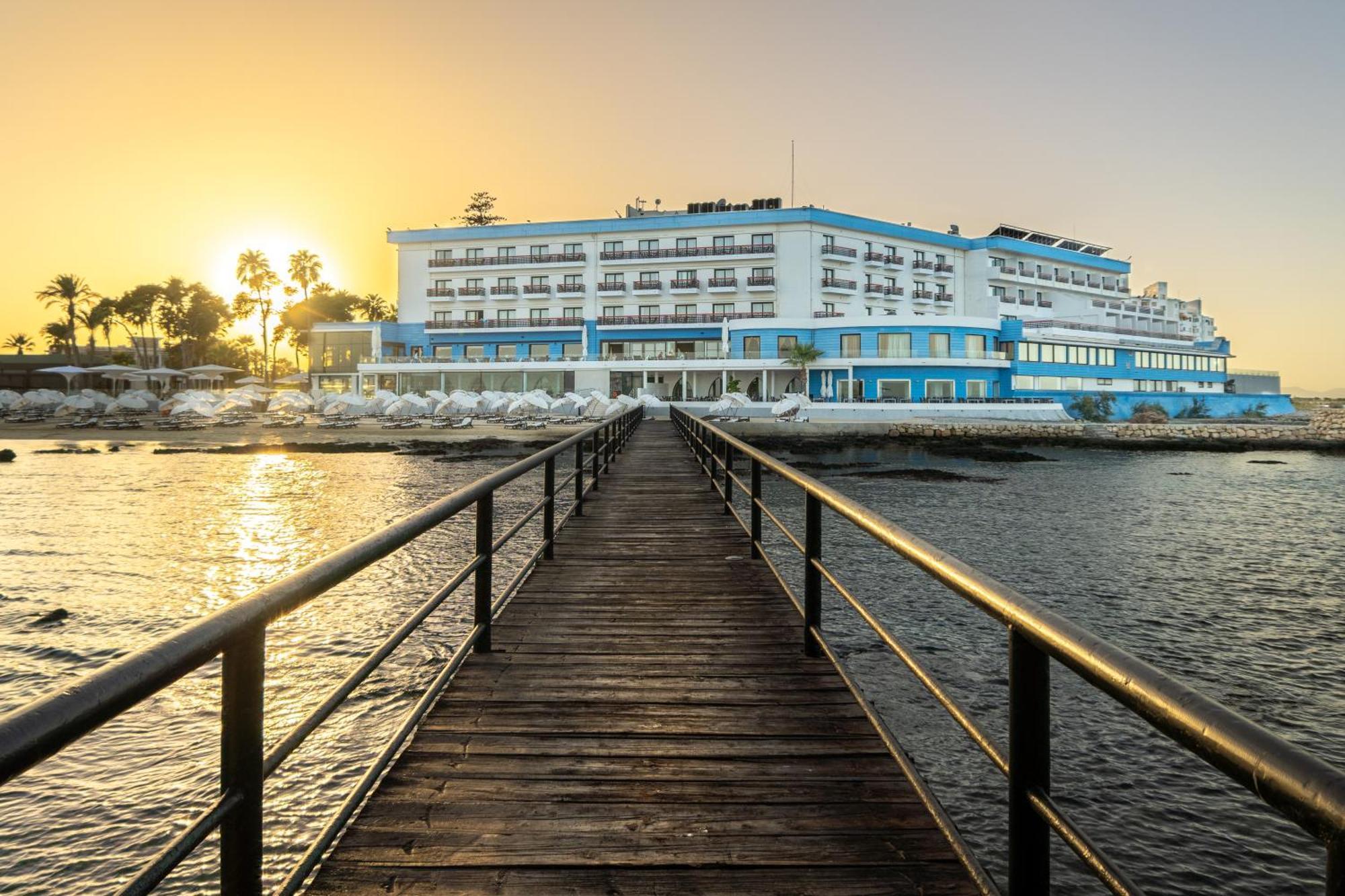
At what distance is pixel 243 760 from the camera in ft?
5.85

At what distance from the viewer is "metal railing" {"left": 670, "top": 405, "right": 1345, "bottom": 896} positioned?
89 cm

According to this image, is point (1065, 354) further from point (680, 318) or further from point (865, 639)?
point (865, 639)

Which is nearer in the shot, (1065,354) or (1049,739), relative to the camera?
(1049,739)

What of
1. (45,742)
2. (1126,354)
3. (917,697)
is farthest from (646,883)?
(1126,354)

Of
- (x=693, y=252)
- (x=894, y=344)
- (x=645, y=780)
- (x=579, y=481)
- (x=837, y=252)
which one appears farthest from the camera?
(x=693, y=252)

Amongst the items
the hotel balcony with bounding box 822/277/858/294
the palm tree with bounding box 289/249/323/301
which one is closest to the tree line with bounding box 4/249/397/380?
the palm tree with bounding box 289/249/323/301

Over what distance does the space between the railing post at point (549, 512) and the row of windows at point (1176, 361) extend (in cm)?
6734

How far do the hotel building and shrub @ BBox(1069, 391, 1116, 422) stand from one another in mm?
751

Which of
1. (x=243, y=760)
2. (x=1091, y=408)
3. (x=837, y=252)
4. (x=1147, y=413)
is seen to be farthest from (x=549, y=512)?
(x=1147, y=413)

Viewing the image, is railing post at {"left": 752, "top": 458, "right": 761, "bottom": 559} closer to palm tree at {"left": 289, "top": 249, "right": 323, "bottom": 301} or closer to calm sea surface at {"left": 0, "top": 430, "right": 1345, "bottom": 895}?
calm sea surface at {"left": 0, "top": 430, "right": 1345, "bottom": 895}

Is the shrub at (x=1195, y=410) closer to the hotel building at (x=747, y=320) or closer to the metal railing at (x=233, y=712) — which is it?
the hotel building at (x=747, y=320)

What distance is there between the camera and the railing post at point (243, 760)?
173cm

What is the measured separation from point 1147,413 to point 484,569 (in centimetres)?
6457

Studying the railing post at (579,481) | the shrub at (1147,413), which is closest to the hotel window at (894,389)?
the shrub at (1147,413)
